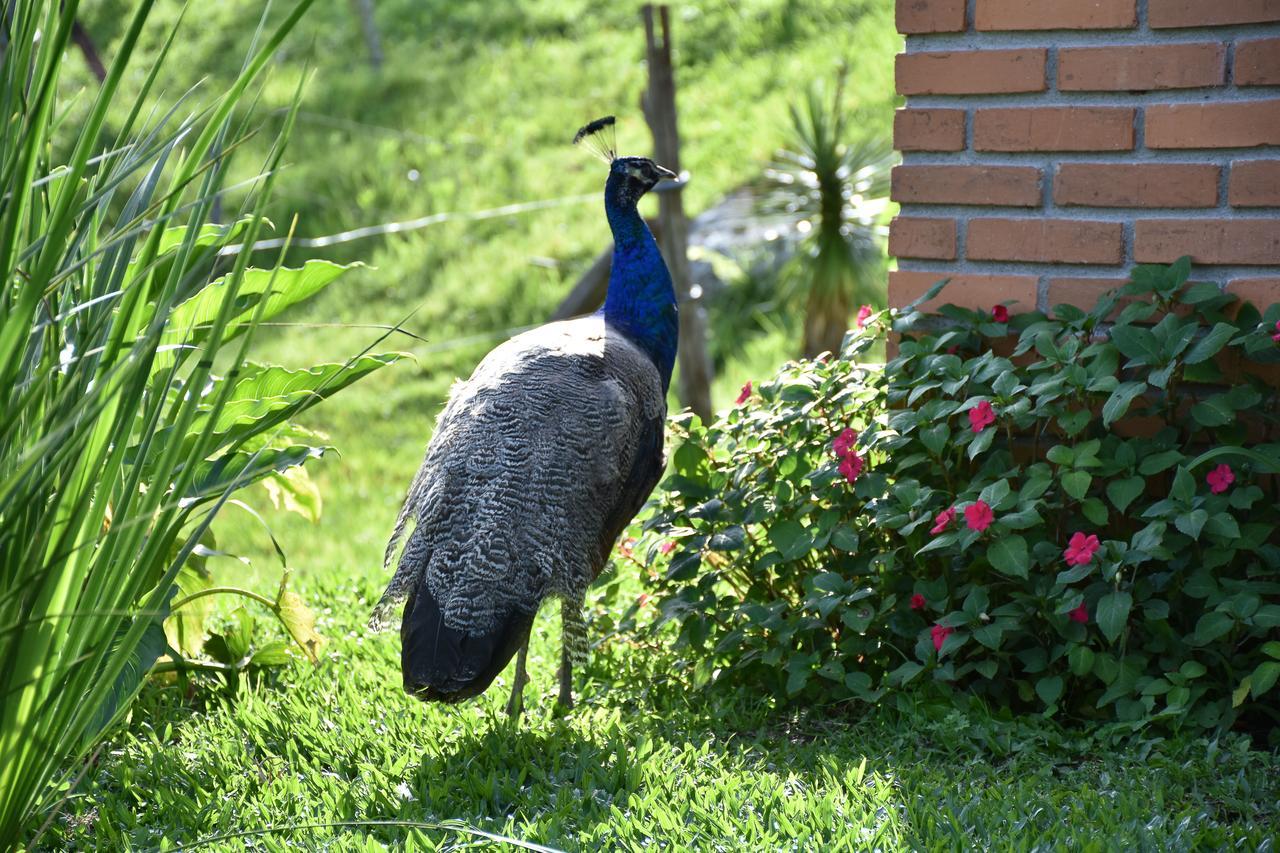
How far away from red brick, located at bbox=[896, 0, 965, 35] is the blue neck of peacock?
42.3 inches

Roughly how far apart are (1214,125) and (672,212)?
3.26 m

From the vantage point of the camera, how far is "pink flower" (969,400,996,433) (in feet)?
9.72

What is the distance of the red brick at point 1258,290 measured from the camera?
3029 millimetres

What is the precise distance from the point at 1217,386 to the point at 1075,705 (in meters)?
0.86

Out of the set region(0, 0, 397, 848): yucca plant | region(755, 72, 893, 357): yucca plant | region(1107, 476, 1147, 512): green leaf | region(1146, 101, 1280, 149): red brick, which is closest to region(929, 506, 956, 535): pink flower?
region(1107, 476, 1147, 512): green leaf

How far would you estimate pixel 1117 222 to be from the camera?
10.6 feet

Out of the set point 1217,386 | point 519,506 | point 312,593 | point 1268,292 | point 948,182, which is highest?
point 948,182

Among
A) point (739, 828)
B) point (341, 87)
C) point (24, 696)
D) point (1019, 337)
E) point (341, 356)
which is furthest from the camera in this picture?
point (341, 87)

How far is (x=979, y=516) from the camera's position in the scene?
291 cm

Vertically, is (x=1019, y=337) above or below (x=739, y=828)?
above

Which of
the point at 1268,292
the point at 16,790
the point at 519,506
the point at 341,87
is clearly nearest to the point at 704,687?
the point at 519,506

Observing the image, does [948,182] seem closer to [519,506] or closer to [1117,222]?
[1117,222]

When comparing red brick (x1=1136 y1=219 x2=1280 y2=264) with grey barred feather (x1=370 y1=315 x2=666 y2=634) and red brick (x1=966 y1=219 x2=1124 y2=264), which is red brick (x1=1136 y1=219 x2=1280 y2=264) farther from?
grey barred feather (x1=370 y1=315 x2=666 y2=634)

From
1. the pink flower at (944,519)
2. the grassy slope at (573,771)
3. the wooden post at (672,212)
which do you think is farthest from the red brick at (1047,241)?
the wooden post at (672,212)
